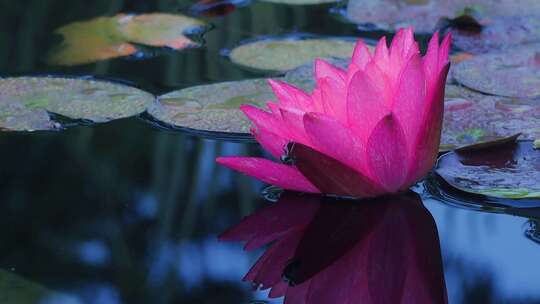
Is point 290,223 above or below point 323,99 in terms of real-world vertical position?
below

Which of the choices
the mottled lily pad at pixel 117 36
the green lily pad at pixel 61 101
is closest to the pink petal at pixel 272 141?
the green lily pad at pixel 61 101

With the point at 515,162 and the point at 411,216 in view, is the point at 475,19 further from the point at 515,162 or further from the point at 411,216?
the point at 411,216

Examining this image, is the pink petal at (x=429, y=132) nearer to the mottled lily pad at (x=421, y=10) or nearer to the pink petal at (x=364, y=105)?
the pink petal at (x=364, y=105)

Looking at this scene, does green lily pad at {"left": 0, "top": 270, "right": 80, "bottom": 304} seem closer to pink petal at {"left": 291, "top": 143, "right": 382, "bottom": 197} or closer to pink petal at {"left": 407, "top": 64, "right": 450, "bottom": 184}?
pink petal at {"left": 291, "top": 143, "right": 382, "bottom": 197}

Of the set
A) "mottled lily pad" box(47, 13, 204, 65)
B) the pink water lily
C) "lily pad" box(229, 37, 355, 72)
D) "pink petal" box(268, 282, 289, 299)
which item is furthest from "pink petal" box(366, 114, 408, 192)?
"mottled lily pad" box(47, 13, 204, 65)

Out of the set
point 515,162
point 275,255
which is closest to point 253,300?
point 275,255

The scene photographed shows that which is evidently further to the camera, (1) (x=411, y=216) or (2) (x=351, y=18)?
(2) (x=351, y=18)

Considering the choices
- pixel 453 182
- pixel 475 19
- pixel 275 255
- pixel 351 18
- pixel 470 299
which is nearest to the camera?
pixel 470 299

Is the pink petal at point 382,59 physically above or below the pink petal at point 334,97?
above
